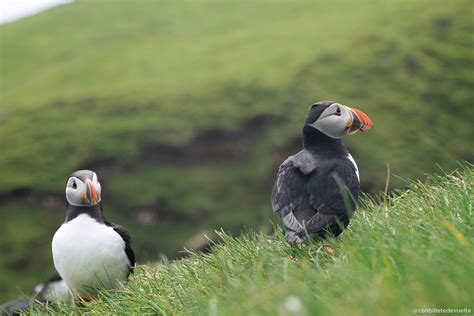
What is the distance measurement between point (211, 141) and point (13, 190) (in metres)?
13.3

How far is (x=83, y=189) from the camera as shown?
7.38m

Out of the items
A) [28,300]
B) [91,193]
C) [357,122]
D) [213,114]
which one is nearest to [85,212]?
[91,193]

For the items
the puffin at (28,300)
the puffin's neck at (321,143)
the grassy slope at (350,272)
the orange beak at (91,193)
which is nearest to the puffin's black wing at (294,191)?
the puffin's neck at (321,143)

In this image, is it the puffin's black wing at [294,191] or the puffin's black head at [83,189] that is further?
the puffin's black head at [83,189]

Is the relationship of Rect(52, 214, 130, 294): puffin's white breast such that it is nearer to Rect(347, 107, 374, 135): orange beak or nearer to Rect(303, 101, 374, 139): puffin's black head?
Rect(303, 101, 374, 139): puffin's black head

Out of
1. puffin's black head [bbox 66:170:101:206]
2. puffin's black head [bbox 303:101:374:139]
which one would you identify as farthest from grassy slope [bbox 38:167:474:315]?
puffin's black head [bbox 66:170:101:206]

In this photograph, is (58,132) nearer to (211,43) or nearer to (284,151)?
(284,151)

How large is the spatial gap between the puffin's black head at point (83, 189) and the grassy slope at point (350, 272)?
102cm

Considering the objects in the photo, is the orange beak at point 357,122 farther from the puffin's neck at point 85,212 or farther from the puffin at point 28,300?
the puffin at point 28,300

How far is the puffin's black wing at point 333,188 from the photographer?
596 centimetres

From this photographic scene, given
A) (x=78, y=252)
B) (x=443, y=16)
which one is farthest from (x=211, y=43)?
(x=78, y=252)

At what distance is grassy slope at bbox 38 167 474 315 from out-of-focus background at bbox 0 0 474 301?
30986 millimetres

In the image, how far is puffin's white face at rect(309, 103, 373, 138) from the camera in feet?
21.4

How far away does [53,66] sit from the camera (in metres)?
71.1
